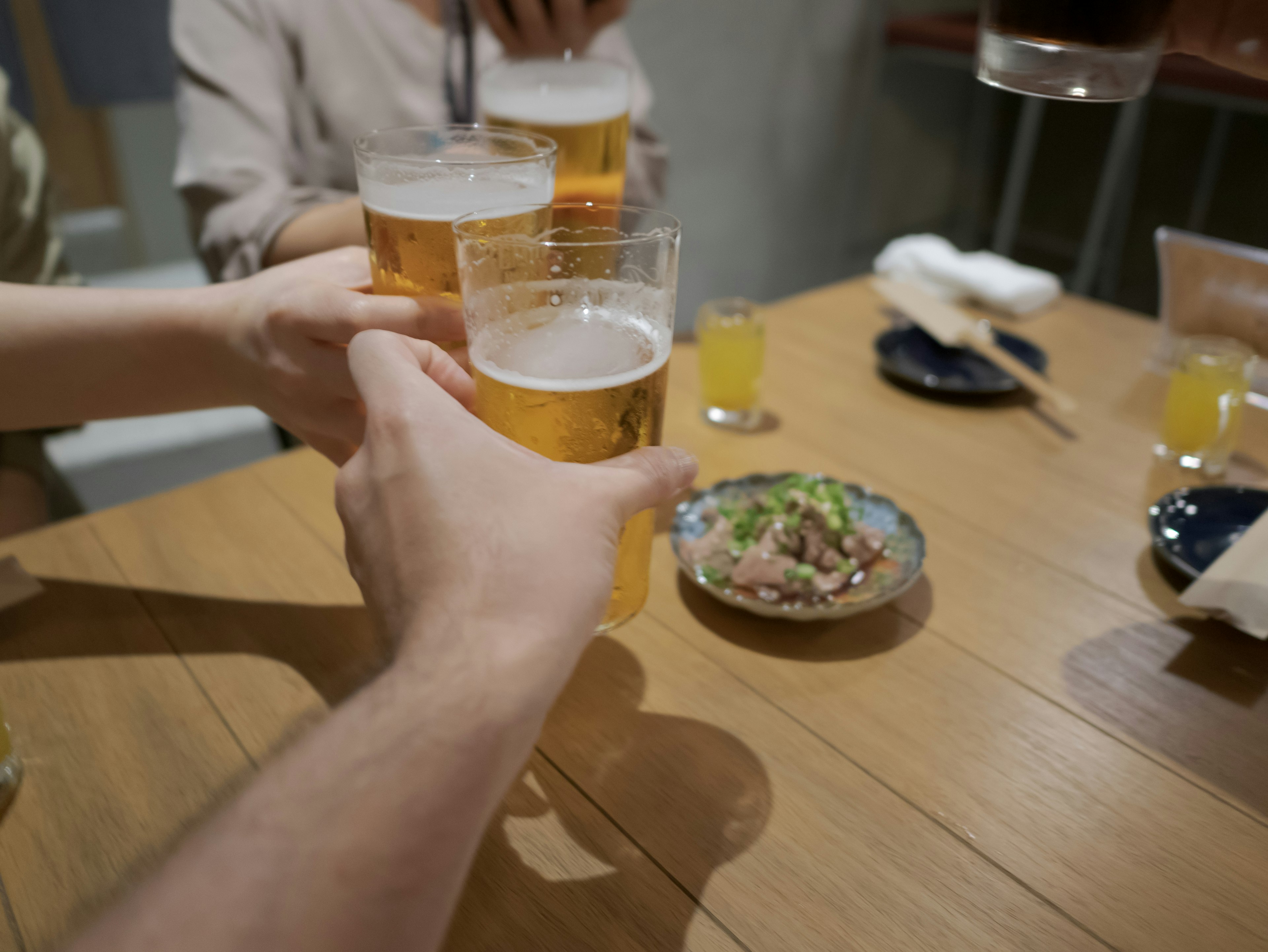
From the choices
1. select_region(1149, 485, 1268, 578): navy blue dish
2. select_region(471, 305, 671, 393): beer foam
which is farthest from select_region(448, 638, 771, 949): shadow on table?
select_region(1149, 485, 1268, 578): navy blue dish

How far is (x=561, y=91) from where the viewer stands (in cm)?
101

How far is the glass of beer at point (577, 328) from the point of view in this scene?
0.63 meters

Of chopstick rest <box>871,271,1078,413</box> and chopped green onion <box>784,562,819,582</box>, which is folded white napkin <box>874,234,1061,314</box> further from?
chopped green onion <box>784,562,819,582</box>

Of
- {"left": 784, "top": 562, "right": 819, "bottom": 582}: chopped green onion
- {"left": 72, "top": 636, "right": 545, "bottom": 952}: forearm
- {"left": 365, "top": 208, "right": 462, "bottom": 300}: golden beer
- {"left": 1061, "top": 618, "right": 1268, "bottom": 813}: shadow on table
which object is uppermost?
{"left": 365, "top": 208, "right": 462, "bottom": 300}: golden beer

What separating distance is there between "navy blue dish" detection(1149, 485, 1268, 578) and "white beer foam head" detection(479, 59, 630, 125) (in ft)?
2.66

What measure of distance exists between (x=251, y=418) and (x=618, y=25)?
1555 millimetres

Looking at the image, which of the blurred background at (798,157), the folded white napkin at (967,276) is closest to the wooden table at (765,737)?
the folded white napkin at (967,276)

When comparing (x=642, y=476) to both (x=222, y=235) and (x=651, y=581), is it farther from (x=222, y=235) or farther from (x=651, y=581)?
(x=222, y=235)

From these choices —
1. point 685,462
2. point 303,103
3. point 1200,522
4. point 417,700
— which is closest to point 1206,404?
point 1200,522

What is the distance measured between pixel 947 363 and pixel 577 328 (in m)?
1.00

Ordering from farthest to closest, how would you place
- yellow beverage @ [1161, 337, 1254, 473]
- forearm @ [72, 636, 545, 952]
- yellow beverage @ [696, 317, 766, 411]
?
1. yellow beverage @ [696, 317, 766, 411]
2. yellow beverage @ [1161, 337, 1254, 473]
3. forearm @ [72, 636, 545, 952]

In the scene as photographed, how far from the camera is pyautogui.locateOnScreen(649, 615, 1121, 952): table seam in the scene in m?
0.62

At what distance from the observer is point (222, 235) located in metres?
1.53

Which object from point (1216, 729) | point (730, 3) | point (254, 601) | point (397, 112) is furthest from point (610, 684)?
point (730, 3)
